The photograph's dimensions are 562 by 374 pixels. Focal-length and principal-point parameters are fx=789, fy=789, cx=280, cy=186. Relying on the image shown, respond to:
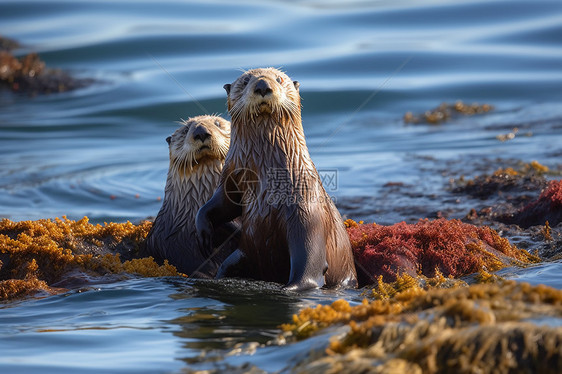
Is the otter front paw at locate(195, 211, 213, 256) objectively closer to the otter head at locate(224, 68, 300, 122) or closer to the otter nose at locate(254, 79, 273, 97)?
the otter head at locate(224, 68, 300, 122)

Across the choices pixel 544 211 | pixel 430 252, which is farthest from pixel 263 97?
pixel 544 211

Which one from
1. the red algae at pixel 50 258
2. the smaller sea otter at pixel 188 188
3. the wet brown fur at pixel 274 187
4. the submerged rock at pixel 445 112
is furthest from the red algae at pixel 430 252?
the submerged rock at pixel 445 112

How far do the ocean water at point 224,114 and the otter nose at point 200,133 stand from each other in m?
1.25

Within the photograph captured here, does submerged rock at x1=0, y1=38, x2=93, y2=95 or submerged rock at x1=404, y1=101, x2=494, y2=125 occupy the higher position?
submerged rock at x1=0, y1=38, x2=93, y2=95

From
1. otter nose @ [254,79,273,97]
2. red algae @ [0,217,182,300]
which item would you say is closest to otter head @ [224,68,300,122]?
otter nose @ [254,79,273,97]

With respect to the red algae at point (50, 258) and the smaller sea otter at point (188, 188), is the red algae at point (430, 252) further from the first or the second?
the red algae at point (50, 258)

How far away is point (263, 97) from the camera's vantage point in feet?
17.3

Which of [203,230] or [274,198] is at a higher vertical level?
[274,198]

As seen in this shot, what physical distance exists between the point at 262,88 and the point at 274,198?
2.41 ft

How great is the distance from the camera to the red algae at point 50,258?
5.59 meters

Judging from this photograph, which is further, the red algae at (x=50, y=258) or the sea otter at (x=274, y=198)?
the red algae at (x=50, y=258)

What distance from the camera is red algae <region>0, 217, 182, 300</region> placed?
559 centimetres

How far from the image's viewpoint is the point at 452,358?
3137 millimetres

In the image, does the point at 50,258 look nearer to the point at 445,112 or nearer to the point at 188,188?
the point at 188,188
